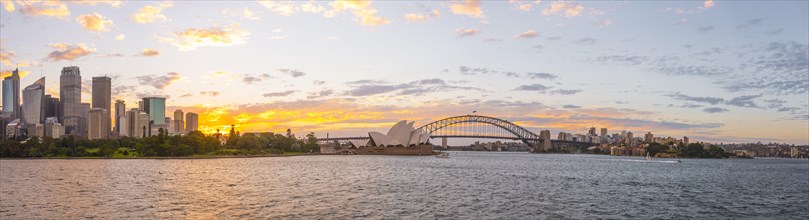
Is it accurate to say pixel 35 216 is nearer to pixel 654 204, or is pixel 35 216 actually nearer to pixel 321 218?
pixel 321 218

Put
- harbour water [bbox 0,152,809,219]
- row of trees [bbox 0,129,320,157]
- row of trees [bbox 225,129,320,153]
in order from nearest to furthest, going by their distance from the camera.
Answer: harbour water [bbox 0,152,809,219] < row of trees [bbox 0,129,320,157] < row of trees [bbox 225,129,320,153]

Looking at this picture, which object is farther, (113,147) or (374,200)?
(113,147)

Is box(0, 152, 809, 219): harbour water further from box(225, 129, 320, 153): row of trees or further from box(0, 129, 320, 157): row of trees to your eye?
box(225, 129, 320, 153): row of trees

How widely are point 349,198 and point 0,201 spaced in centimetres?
2034

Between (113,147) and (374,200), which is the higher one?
(113,147)

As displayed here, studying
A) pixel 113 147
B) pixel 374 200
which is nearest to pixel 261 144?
pixel 113 147

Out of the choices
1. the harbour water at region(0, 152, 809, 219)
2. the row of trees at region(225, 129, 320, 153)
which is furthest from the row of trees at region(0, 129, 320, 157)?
the harbour water at region(0, 152, 809, 219)

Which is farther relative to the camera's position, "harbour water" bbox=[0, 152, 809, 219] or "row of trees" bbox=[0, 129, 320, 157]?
"row of trees" bbox=[0, 129, 320, 157]

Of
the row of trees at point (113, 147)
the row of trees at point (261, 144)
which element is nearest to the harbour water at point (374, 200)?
the row of trees at point (113, 147)

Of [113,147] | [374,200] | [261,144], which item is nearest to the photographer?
[374,200]

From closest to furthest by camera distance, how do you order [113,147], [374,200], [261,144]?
1. [374,200]
2. [113,147]
3. [261,144]

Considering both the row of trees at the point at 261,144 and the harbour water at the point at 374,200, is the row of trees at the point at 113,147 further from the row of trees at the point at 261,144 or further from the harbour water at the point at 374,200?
the harbour water at the point at 374,200

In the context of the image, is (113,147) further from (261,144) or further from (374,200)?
(374,200)

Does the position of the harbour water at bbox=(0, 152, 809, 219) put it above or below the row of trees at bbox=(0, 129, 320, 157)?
below
